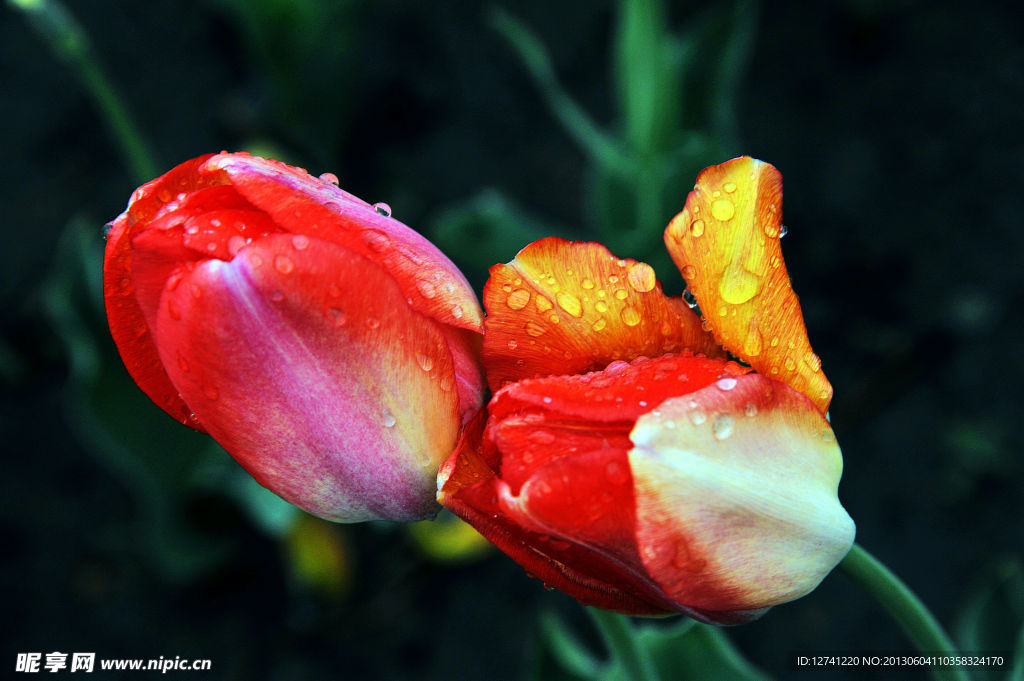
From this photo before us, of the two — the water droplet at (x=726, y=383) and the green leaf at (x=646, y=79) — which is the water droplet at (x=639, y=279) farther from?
the green leaf at (x=646, y=79)

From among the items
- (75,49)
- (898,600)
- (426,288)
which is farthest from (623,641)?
(75,49)

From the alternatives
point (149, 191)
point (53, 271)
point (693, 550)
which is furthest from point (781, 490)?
point (53, 271)

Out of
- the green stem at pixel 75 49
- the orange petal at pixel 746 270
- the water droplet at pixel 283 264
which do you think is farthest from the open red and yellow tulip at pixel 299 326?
the green stem at pixel 75 49

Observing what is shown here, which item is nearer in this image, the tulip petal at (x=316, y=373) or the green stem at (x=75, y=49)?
the tulip petal at (x=316, y=373)

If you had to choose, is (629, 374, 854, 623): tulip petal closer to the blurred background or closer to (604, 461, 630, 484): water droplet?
(604, 461, 630, 484): water droplet

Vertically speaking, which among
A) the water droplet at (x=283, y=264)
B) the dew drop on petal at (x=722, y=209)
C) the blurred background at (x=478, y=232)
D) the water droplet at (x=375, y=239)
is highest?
the dew drop on petal at (x=722, y=209)

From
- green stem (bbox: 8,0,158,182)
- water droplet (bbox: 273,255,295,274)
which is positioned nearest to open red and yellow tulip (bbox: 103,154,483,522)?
water droplet (bbox: 273,255,295,274)

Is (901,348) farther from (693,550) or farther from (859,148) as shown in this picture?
(693,550)
